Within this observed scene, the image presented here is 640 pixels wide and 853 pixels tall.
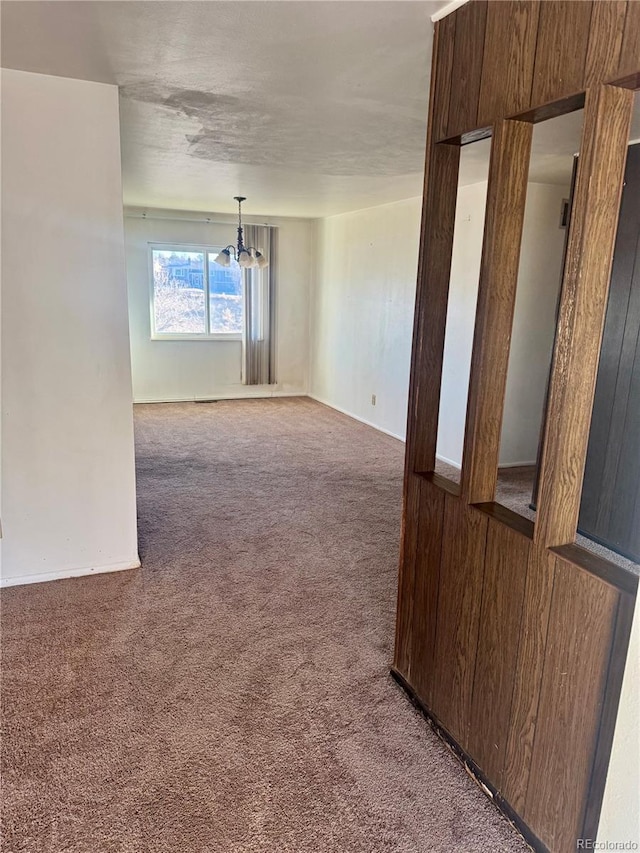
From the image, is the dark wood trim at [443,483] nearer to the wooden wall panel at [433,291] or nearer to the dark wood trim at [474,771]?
the wooden wall panel at [433,291]

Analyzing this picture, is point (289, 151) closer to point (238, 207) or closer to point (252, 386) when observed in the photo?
point (238, 207)

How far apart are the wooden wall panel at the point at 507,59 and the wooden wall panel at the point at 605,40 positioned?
0.62ft

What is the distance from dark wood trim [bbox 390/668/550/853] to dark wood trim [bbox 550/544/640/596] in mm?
775

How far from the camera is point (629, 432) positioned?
3160 mm

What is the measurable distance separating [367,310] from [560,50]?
16.5ft

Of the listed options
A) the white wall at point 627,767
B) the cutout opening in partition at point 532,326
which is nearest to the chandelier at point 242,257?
the cutout opening in partition at point 532,326

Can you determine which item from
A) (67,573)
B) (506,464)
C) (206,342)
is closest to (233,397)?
(206,342)

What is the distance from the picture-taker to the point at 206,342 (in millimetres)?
7500

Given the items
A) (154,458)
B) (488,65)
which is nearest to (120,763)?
(488,65)

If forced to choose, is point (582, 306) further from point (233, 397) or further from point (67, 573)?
point (233, 397)

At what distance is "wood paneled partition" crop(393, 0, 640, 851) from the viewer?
1272 millimetres

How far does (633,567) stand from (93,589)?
2.90 meters

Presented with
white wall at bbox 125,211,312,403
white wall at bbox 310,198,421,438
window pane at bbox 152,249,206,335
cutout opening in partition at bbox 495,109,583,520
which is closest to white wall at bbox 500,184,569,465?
cutout opening in partition at bbox 495,109,583,520

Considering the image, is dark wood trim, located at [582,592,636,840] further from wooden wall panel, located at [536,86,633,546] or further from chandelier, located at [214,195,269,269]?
chandelier, located at [214,195,269,269]
